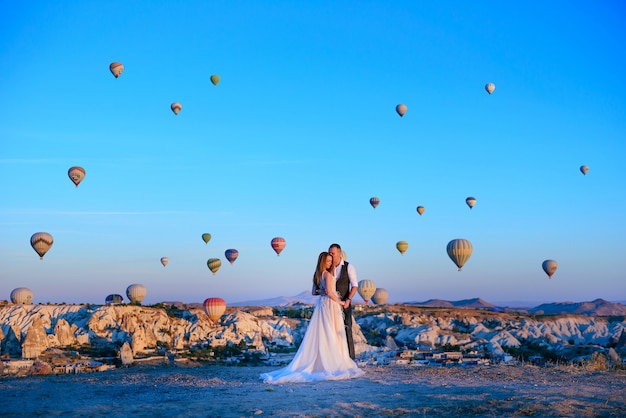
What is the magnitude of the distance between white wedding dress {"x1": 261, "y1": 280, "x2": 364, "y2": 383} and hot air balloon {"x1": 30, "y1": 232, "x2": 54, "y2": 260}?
46.0 m

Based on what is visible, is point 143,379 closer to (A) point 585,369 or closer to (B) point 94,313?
(A) point 585,369

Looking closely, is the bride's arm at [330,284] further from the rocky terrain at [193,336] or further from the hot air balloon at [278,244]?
the hot air balloon at [278,244]

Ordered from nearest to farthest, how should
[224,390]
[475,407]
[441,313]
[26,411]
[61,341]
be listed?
[475,407] < [26,411] < [224,390] < [61,341] < [441,313]

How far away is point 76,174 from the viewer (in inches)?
2058

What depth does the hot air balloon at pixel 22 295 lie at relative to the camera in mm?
64688

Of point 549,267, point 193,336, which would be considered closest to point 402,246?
point 549,267

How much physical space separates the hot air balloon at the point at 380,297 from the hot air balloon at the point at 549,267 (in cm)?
3019

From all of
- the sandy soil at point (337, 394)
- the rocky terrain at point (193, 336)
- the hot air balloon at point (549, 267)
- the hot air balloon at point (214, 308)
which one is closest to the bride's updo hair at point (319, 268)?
the sandy soil at point (337, 394)

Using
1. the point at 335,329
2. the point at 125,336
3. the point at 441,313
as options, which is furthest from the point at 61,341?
the point at 441,313

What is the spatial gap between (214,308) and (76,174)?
16.3 m

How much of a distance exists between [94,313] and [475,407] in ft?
129

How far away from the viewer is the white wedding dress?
43.1 ft

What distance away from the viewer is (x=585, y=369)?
15281 millimetres

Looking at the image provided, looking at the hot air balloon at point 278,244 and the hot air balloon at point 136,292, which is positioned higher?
the hot air balloon at point 278,244
